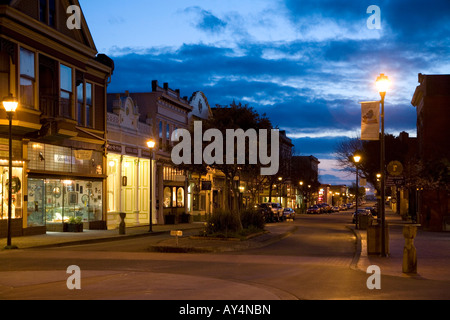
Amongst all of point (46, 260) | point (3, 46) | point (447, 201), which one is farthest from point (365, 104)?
point (447, 201)

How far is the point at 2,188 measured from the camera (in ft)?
82.6

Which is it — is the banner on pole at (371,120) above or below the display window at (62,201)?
above

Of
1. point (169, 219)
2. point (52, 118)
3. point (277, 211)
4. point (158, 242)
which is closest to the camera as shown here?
point (158, 242)

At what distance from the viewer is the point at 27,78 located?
1030 inches

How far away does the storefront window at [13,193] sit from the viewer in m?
25.2

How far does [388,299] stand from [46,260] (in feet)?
35.1

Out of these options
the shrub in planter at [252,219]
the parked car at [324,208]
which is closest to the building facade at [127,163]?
the shrub in planter at [252,219]

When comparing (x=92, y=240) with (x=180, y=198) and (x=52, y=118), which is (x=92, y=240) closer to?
(x=52, y=118)

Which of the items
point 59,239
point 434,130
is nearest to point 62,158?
point 59,239

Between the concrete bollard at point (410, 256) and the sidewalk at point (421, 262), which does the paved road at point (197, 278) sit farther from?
the concrete bollard at point (410, 256)

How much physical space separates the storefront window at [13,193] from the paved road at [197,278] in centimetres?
517

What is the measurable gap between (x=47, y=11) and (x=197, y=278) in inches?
744

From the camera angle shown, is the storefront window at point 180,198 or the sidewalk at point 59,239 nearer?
the sidewalk at point 59,239
